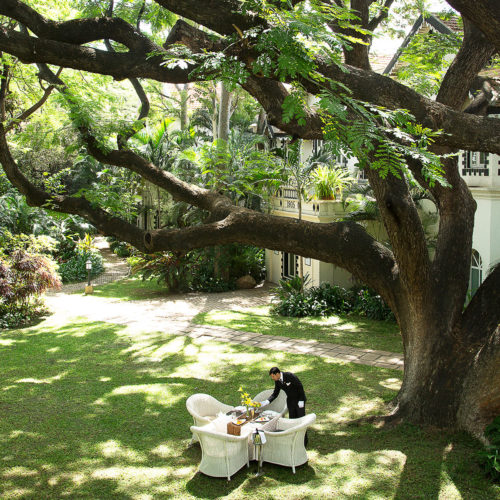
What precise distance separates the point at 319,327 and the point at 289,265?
554 cm

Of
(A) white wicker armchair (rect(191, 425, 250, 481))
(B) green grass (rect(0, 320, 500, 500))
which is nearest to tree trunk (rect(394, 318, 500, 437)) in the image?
(B) green grass (rect(0, 320, 500, 500))

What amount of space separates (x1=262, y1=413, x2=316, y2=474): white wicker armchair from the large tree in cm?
171

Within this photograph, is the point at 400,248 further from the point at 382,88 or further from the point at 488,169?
the point at 488,169

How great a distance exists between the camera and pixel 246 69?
6.26 metres

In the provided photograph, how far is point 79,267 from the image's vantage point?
23.7 metres

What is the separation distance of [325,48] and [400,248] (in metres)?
3.05

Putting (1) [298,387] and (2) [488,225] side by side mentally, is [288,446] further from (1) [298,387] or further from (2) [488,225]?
(2) [488,225]

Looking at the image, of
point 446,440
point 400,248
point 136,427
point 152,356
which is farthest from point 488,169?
point 136,427

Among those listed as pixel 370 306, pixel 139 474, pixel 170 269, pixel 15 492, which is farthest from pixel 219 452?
pixel 170 269

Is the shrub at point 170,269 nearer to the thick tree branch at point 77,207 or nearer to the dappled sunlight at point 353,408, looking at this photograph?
the thick tree branch at point 77,207

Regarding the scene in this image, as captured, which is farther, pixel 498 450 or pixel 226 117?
pixel 226 117

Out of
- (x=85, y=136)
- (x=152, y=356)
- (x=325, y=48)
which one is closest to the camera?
(x=325, y=48)

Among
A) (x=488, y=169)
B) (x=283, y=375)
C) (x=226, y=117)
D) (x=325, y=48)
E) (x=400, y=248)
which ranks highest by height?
(x=226, y=117)

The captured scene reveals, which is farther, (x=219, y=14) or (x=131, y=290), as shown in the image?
(x=131, y=290)
